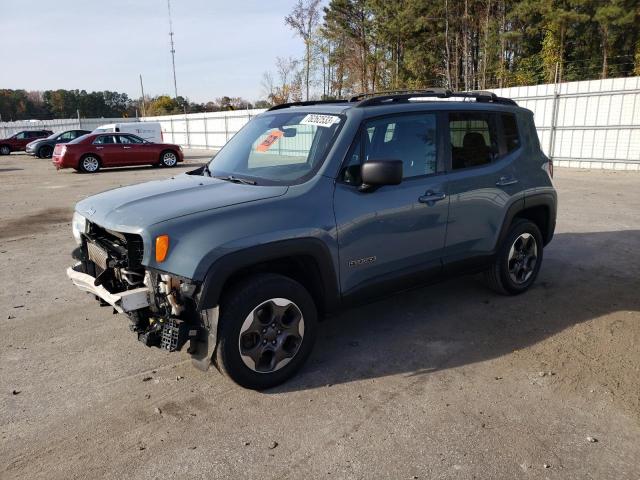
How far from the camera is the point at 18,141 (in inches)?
1235

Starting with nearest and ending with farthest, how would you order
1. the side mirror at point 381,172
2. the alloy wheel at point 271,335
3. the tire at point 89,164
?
1. the alloy wheel at point 271,335
2. the side mirror at point 381,172
3. the tire at point 89,164

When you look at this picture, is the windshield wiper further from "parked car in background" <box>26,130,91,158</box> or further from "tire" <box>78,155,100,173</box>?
"parked car in background" <box>26,130,91,158</box>

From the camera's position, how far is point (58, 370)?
3758 mm

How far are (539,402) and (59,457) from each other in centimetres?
288

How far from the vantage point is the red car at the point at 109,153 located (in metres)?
18.2

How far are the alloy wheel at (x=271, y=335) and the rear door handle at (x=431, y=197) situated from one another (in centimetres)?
135

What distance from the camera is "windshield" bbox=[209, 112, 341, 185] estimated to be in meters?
3.70

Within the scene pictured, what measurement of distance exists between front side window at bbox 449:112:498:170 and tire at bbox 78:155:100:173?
1716 cm

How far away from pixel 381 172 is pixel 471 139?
4.93 ft

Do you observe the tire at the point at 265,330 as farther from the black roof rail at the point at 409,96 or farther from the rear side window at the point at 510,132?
the rear side window at the point at 510,132

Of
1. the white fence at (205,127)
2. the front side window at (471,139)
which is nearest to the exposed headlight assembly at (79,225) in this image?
the front side window at (471,139)

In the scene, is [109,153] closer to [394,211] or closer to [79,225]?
[79,225]

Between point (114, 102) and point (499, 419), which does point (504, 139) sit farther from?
point (114, 102)

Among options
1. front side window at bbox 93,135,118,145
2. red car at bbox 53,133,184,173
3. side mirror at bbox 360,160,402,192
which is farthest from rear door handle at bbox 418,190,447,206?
front side window at bbox 93,135,118,145
